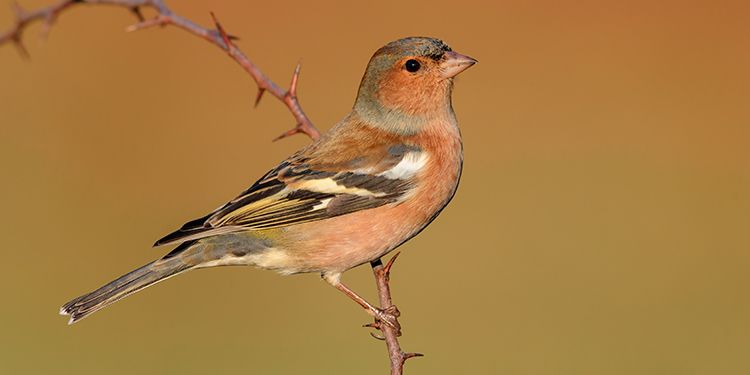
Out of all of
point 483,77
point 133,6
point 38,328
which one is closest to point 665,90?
point 483,77

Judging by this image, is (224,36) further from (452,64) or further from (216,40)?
(452,64)

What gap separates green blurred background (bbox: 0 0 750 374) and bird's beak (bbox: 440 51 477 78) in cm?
226

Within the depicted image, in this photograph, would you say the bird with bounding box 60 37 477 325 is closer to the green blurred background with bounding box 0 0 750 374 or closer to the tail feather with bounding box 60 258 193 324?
the tail feather with bounding box 60 258 193 324

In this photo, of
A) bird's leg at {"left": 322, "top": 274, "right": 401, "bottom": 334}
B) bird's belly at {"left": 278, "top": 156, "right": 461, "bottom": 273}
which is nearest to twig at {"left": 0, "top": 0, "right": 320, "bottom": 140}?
bird's belly at {"left": 278, "top": 156, "right": 461, "bottom": 273}

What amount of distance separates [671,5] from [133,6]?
8.73m

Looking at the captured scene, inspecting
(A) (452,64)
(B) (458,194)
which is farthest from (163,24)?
(B) (458,194)

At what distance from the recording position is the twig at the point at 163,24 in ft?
7.68

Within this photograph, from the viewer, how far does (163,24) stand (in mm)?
2939

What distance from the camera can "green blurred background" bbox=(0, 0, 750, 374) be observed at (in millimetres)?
6234

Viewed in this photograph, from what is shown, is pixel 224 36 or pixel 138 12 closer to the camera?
pixel 138 12

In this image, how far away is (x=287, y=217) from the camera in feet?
12.7

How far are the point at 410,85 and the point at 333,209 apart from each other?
2.38 ft

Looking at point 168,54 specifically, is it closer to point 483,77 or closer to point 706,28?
point 483,77

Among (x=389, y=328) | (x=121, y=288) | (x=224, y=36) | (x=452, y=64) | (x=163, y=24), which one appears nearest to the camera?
(x=163, y=24)
